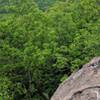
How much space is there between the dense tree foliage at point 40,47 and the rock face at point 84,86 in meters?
6.98

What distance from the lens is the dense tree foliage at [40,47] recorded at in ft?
52.8

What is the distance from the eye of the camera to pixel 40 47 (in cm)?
1738

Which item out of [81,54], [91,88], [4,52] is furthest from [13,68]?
[91,88]

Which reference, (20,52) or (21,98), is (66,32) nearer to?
(20,52)

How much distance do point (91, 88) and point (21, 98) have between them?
11.1 metres

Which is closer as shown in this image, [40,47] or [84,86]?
[84,86]

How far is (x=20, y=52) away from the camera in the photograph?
669 inches

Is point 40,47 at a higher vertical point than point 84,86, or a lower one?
lower

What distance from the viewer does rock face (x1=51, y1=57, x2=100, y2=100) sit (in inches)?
277

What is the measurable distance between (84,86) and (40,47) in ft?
33.1

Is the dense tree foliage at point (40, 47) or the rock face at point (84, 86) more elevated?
the rock face at point (84, 86)

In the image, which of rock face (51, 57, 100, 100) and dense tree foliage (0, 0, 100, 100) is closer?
rock face (51, 57, 100, 100)

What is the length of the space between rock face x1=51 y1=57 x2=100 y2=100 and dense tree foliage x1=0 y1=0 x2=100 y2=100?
698 cm

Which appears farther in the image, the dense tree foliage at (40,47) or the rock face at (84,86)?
the dense tree foliage at (40,47)
